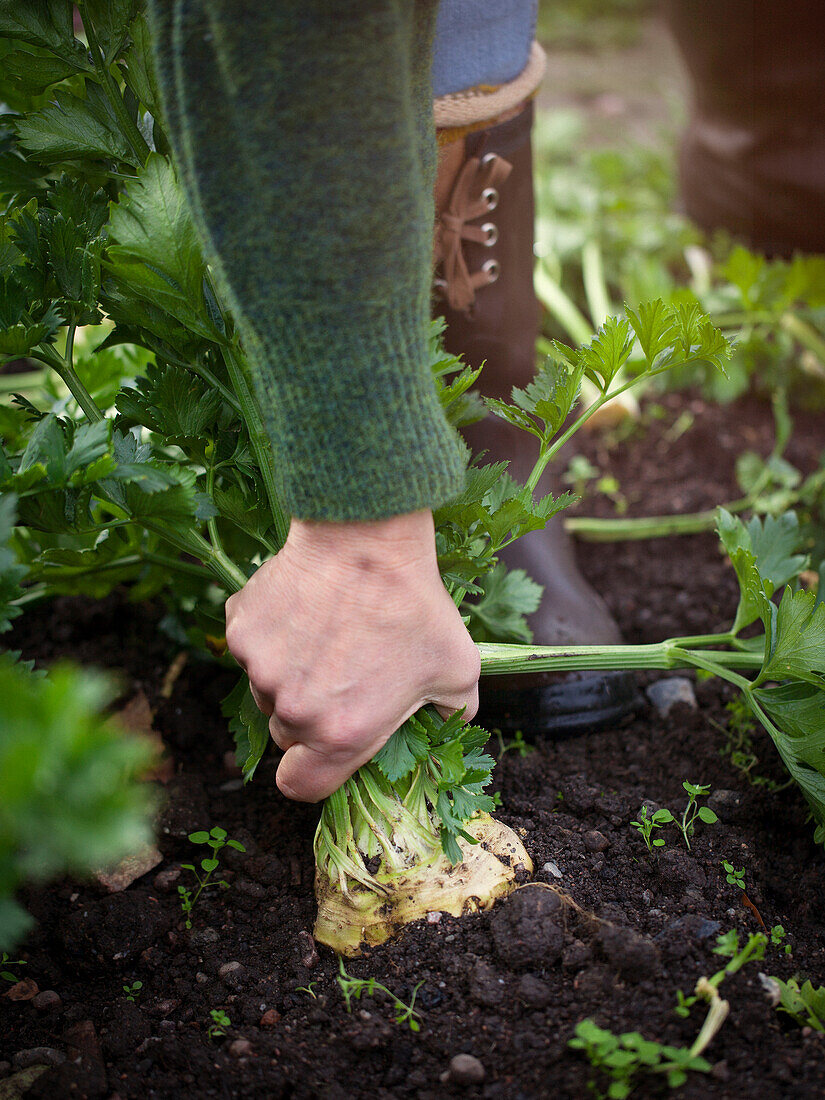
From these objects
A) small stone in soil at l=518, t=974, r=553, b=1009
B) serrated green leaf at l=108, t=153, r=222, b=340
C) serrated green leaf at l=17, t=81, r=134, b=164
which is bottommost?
small stone in soil at l=518, t=974, r=553, b=1009

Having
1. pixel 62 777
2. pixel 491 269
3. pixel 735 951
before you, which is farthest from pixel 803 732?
pixel 491 269

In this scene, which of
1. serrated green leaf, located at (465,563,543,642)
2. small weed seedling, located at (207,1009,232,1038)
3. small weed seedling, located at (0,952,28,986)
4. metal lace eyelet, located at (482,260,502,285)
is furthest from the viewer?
metal lace eyelet, located at (482,260,502,285)

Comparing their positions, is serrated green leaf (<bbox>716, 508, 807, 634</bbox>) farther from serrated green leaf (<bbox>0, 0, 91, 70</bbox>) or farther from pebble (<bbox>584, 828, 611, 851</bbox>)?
serrated green leaf (<bbox>0, 0, 91, 70</bbox>)

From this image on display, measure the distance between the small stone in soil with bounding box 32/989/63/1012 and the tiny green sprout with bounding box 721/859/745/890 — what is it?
0.96m

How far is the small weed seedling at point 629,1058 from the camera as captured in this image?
920 millimetres

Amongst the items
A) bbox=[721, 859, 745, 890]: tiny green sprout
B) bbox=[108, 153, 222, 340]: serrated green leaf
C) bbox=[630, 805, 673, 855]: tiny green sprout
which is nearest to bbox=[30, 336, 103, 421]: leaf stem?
bbox=[108, 153, 222, 340]: serrated green leaf

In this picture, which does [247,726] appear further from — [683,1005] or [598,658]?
[683,1005]

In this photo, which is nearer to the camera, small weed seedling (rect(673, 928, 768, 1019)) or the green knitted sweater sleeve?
the green knitted sweater sleeve

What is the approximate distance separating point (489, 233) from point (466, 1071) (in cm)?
152

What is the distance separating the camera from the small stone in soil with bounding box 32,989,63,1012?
117 centimetres

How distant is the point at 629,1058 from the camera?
93 centimetres

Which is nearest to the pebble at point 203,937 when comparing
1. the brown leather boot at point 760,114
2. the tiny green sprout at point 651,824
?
the tiny green sprout at point 651,824

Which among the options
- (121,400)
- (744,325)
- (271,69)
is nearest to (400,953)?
(121,400)

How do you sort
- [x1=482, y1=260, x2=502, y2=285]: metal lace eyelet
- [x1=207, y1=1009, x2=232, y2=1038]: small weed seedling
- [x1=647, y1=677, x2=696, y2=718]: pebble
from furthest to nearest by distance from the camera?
[x1=482, y1=260, x2=502, y2=285]: metal lace eyelet
[x1=647, y1=677, x2=696, y2=718]: pebble
[x1=207, y1=1009, x2=232, y2=1038]: small weed seedling
